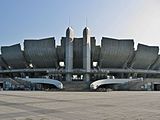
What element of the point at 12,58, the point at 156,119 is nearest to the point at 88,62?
the point at 12,58

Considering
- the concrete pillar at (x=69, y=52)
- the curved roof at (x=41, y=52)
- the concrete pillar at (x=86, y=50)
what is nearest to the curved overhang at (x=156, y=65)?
the concrete pillar at (x=86, y=50)

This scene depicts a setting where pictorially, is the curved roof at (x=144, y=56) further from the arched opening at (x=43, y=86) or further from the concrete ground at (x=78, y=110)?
the concrete ground at (x=78, y=110)

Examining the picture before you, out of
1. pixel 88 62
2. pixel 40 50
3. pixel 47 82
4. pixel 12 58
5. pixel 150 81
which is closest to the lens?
pixel 150 81

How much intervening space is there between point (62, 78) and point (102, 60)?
15058 mm

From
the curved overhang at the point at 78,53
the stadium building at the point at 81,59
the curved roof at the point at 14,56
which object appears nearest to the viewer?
the stadium building at the point at 81,59

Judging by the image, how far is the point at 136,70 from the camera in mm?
92625

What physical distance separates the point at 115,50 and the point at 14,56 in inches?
1388

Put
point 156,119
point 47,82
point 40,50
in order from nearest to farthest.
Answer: point 156,119 < point 47,82 < point 40,50

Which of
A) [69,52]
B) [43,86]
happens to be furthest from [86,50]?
[43,86]

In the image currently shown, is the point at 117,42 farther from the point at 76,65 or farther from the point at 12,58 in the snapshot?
the point at 12,58

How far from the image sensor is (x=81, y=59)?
9156 centimetres

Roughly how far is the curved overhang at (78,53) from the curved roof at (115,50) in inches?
272

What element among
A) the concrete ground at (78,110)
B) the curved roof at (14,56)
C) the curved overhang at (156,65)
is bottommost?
the concrete ground at (78,110)

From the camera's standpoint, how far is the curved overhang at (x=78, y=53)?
8688cm
